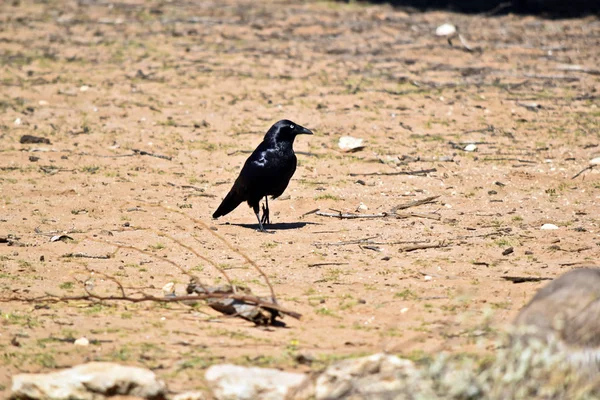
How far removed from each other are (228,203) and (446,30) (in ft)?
25.6

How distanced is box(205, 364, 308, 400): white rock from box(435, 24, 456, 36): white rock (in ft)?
36.6

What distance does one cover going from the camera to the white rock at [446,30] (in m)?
14.7

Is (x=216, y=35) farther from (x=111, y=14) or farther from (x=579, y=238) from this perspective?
(x=579, y=238)

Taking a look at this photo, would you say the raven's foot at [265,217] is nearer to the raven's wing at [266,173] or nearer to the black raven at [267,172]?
the black raven at [267,172]

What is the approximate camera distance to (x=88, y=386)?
13.7ft

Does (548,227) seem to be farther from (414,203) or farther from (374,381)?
(374,381)

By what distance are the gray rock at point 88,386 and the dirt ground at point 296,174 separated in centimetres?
20

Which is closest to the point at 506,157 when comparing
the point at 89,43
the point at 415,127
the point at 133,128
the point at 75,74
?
the point at 415,127

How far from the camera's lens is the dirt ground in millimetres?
5227

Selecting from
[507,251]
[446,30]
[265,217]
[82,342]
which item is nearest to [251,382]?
[82,342]

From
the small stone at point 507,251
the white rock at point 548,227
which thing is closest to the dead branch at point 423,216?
the white rock at point 548,227

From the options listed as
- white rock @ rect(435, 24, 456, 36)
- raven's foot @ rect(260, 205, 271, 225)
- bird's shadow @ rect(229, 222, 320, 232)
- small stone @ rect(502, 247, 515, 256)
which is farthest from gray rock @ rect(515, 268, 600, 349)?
white rock @ rect(435, 24, 456, 36)

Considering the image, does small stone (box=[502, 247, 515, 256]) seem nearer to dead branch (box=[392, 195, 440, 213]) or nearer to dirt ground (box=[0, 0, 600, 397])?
dirt ground (box=[0, 0, 600, 397])

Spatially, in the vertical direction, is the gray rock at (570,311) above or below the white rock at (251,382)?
above
